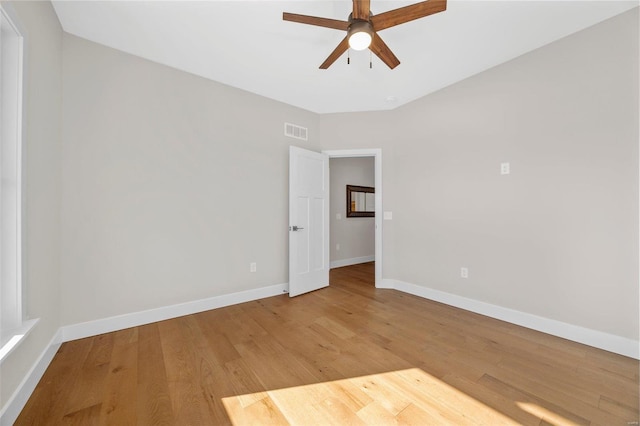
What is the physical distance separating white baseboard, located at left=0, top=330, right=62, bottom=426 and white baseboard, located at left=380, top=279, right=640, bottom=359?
3.63 metres

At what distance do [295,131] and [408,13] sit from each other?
227 cm

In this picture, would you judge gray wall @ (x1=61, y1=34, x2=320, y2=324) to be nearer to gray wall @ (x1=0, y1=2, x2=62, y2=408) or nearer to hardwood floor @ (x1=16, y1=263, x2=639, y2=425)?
gray wall @ (x1=0, y1=2, x2=62, y2=408)

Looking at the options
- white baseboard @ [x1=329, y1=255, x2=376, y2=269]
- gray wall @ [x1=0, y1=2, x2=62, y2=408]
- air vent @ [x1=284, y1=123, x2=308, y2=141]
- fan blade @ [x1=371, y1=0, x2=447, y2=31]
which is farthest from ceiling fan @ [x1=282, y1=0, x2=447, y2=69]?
white baseboard @ [x1=329, y1=255, x2=376, y2=269]

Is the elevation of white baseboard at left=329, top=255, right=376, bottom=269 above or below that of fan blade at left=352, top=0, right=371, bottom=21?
below

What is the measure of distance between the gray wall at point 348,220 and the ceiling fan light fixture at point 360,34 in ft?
11.2

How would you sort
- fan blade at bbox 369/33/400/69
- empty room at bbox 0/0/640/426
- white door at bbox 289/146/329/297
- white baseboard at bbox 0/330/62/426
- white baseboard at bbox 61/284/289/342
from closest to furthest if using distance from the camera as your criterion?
white baseboard at bbox 0/330/62/426 < empty room at bbox 0/0/640/426 < fan blade at bbox 369/33/400/69 < white baseboard at bbox 61/284/289/342 < white door at bbox 289/146/329/297

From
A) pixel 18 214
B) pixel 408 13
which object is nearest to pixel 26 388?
pixel 18 214

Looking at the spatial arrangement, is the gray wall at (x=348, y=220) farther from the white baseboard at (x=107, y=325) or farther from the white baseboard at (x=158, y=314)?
the white baseboard at (x=158, y=314)

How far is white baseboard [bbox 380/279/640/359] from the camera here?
197 centimetres

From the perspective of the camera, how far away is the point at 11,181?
143cm

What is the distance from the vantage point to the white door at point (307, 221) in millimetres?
3379

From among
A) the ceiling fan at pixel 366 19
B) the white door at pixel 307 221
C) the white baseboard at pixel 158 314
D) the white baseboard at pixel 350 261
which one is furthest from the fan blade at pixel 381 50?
the white baseboard at pixel 350 261

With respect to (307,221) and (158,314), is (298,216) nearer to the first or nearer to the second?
(307,221)

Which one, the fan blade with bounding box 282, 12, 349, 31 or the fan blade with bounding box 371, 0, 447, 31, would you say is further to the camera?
the fan blade with bounding box 282, 12, 349, 31
